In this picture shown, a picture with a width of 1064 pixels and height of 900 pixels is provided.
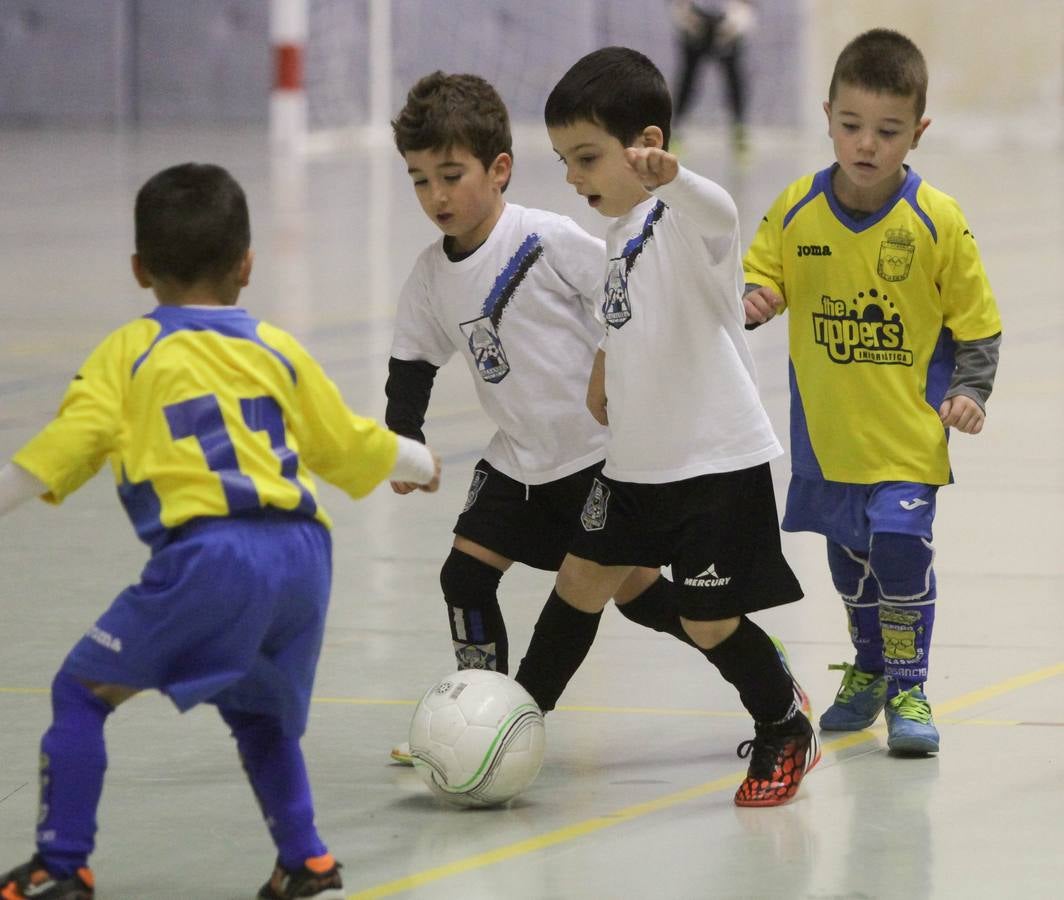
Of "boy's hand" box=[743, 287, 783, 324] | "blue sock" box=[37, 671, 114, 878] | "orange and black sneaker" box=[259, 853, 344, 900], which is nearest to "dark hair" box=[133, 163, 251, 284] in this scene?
"blue sock" box=[37, 671, 114, 878]

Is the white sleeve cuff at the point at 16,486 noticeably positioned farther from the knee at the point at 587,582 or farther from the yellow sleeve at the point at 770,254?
the yellow sleeve at the point at 770,254

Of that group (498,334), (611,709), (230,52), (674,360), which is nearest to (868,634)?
(611,709)

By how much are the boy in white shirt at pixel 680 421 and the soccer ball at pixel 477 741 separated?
0.30m

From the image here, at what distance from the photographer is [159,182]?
9.77ft

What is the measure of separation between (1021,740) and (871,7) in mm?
20780

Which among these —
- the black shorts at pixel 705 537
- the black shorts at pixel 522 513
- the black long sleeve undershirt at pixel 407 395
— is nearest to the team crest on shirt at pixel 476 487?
the black shorts at pixel 522 513

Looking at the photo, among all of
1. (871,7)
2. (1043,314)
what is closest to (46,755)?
(1043,314)

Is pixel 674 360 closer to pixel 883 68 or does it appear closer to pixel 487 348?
pixel 487 348

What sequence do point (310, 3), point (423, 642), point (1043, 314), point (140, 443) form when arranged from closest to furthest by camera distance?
1. point (140, 443)
2. point (423, 642)
3. point (1043, 314)
4. point (310, 3)

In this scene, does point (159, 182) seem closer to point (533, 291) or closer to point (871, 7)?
point (533, 291)

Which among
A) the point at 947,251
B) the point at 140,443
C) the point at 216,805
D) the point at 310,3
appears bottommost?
the point at 216,805

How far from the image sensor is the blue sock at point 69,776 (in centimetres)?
290

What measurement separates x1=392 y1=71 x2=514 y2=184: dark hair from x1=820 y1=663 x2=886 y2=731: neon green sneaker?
1.26m

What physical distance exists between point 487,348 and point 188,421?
1065 millimetres
